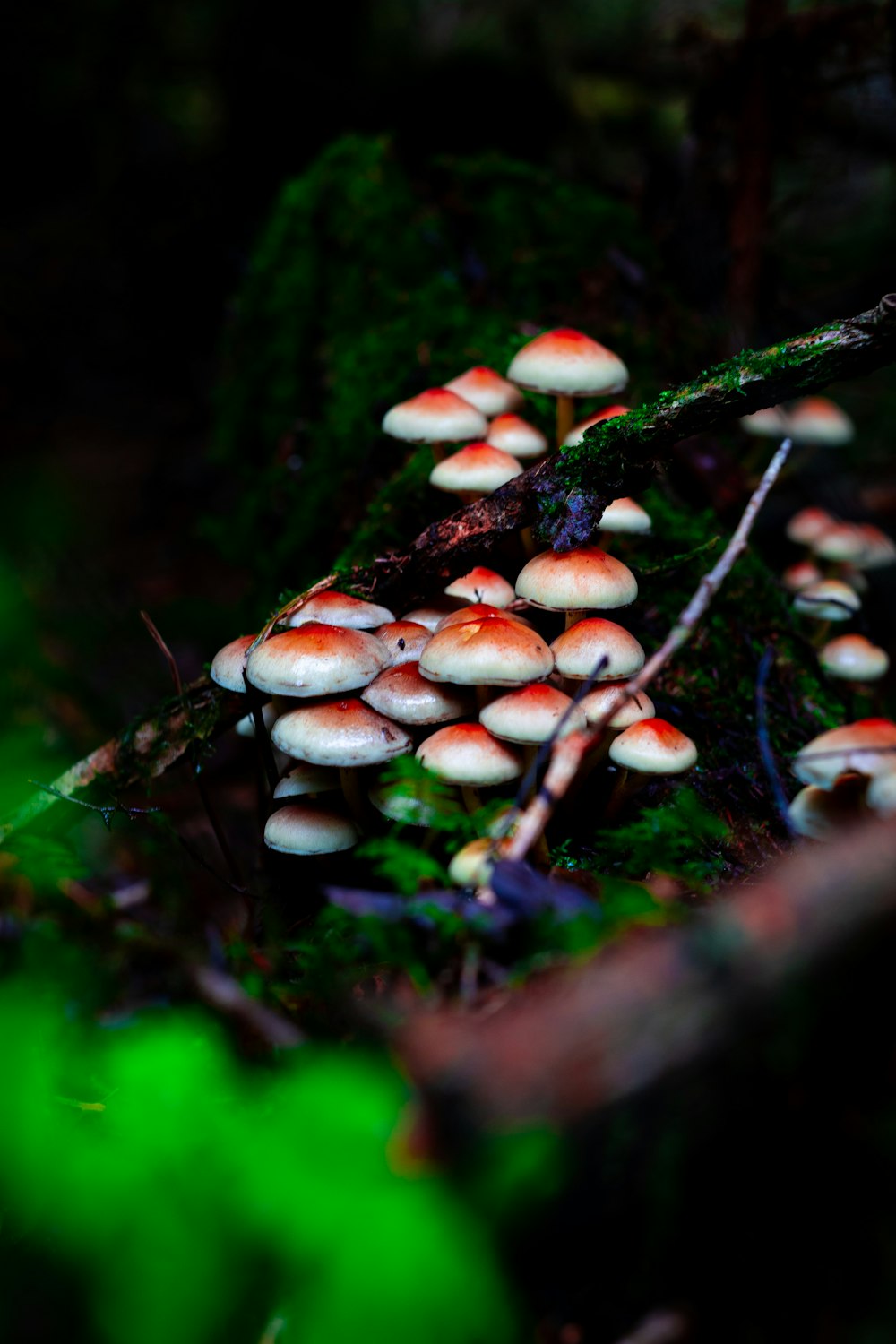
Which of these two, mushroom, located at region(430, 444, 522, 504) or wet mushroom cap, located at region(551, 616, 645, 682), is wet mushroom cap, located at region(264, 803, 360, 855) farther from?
mushroom, located at region(430, 444, 522, 504)

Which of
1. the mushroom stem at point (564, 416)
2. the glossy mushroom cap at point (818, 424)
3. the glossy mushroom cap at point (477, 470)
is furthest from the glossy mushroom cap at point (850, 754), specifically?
the glossy mushroom cap at point (818, 424)

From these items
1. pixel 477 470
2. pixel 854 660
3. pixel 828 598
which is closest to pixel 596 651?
pixel 477 470

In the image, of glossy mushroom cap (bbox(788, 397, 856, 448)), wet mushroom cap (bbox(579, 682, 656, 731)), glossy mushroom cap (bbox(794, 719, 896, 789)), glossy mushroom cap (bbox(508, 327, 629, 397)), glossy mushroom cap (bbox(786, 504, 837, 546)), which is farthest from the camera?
glossy mushroom cap (bbox(788, 397, 856, 448))

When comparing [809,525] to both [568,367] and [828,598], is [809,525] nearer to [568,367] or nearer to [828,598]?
[828,598]

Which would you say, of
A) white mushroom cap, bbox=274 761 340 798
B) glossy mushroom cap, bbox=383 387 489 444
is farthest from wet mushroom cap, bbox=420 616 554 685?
glossy mushroom cap, bbox=383 387 489 444

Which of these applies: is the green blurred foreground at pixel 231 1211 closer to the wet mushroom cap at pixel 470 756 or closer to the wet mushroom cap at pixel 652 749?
the wet mushroom cap at pixel 470 756
